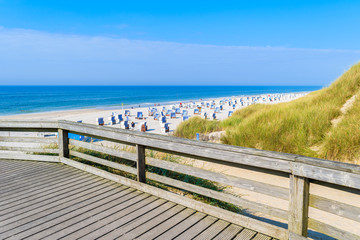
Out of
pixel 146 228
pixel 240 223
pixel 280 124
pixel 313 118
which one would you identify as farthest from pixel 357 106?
pixel 146 228

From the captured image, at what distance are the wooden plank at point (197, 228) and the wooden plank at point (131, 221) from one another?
1.53 ft

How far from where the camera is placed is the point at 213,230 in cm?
251

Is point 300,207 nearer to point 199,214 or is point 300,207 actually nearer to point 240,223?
point 240,223

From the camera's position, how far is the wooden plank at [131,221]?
2.46m

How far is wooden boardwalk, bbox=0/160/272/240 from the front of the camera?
8.07 feet

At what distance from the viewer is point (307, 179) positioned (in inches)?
81.9

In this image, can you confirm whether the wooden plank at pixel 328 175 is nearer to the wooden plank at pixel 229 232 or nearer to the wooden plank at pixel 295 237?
the wooden plank at pixel 295 237

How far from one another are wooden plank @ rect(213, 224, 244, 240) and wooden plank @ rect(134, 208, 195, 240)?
463 millimetres

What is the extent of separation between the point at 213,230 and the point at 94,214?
1.32 meters

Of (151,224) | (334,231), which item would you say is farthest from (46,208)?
(334,231)

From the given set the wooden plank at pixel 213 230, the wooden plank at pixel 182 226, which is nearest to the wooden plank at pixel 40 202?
the wooden plank at pixel 182 226

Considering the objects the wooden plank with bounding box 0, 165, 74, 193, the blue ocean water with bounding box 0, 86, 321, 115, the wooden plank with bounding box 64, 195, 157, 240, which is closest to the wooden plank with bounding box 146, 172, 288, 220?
the wooden plank with bounding box 64, 195, 157, 240

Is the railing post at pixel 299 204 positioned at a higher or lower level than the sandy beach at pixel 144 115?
higher

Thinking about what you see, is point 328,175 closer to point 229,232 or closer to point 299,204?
point 299,204
